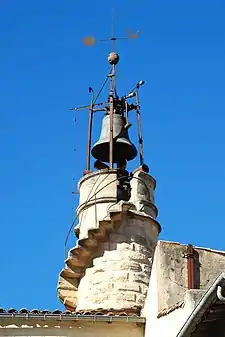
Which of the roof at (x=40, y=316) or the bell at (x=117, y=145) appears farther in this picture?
the bell at (x=117, y=145)

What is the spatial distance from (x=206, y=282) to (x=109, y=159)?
5727 mm

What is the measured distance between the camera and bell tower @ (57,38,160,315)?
17.0 metres

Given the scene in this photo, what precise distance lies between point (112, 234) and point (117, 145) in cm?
324

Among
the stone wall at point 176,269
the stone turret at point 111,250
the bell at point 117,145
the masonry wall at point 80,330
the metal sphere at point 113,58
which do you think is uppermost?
the metal sphere at point 113,58

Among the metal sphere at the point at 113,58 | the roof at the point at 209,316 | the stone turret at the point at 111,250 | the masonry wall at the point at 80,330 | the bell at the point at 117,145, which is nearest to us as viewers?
the roof at the point at 209,316

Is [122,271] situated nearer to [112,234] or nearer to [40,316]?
[112,234]

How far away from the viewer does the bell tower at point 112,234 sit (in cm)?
1705

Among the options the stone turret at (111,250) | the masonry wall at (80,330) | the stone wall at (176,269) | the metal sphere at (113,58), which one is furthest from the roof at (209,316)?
the metal sphere at (113,58)

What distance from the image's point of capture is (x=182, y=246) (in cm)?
1500

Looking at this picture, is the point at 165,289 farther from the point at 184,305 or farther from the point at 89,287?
the point at 89,287

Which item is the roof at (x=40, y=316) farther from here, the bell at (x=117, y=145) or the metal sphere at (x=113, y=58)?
the metal sphere at (x=113, y=58)

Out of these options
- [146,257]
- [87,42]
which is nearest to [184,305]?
[146,257]

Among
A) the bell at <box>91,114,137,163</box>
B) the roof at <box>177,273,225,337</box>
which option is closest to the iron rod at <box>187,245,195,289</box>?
the roof at <box>177,273,225,337</box>

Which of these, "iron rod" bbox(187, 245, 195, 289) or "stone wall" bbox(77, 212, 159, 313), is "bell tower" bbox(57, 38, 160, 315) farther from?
"iron rod" bbox(187, 245, 195, 289)
